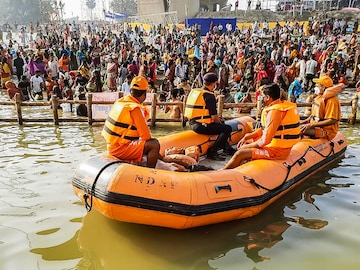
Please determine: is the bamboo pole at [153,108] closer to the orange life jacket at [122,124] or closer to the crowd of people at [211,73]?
the crowd of people at [211,73]

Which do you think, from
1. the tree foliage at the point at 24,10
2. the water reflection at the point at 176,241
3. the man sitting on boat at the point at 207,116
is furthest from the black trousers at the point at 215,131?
the tree foliage at the point at 24,10

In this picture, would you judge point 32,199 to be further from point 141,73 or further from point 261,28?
point 261,28

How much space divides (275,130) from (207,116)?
1493 millimetres

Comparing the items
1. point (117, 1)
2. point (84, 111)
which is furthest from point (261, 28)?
point (117, 1)

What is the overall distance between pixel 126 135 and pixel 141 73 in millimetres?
9427

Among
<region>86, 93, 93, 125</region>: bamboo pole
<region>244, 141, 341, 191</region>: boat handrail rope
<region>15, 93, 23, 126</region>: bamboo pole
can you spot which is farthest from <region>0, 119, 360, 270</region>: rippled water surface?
<region>15, 93, 23, 126</region>: bamboo pole

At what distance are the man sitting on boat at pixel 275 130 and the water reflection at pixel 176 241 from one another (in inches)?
32.0

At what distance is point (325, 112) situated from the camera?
6.45m

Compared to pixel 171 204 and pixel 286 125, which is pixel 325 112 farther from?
pixel 171 204

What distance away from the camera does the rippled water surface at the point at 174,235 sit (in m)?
4.02

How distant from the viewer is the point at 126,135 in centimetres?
490

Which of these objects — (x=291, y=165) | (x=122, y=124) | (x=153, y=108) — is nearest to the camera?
(x=122, y=124)

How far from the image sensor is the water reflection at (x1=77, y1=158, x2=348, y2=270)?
4.02 meters

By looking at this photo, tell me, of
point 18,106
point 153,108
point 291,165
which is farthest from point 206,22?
point 291,165
